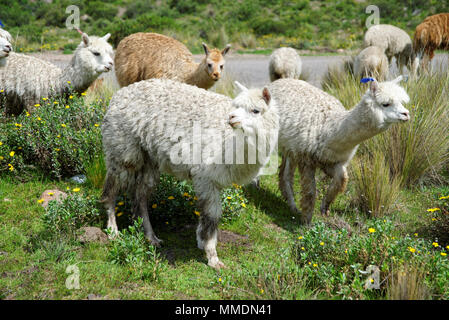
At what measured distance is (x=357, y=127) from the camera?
4840mm

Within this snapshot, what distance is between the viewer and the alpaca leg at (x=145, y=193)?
4.80 meters

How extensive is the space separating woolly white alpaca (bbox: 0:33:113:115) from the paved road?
2.39 meters

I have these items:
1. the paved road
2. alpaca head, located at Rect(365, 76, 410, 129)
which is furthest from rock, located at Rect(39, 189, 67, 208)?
the paved road

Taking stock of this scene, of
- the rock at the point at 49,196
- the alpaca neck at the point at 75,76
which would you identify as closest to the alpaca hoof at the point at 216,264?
the rock at the point at 49,196

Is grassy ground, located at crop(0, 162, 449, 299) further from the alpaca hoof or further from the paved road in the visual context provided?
the paved road

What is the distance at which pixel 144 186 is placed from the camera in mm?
4809

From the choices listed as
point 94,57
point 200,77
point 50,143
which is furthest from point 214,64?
point 50,143

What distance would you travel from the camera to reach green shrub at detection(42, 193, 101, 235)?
4.50 meters

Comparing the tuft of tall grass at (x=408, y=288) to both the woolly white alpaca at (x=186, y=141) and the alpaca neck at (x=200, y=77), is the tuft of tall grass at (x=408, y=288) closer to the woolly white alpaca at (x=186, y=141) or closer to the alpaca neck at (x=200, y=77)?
the woolly white alpaca at (x=186, y=141)

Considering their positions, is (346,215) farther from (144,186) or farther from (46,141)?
(46,141)

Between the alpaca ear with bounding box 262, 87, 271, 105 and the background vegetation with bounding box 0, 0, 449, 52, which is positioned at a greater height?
the background vegetation with bounding box 0, 0, 449, 52

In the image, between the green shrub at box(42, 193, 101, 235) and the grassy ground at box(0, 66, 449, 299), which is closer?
the grassy ground at box(0, 66, 449, 299)
